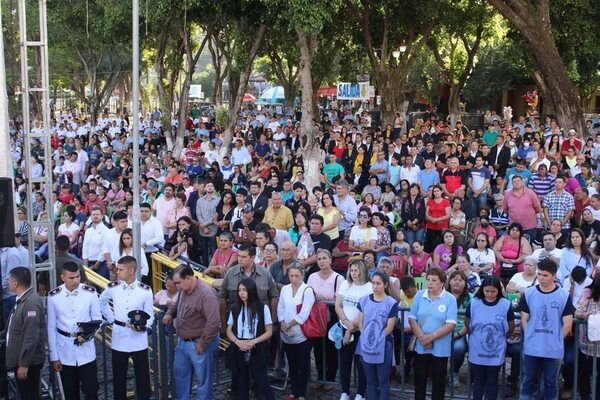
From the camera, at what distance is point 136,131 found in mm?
9508

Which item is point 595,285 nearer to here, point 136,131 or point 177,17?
point 136,131

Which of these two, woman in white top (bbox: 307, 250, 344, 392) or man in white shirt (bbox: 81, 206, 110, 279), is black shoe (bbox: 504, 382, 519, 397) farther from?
man in white shirt (bbox: 81, 206, 110, 279)

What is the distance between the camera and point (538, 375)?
7.23 metres

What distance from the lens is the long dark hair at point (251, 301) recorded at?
7324 mm

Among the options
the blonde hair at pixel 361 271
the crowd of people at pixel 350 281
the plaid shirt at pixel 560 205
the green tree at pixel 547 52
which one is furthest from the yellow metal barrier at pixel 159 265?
the green tree at pixel 547 52

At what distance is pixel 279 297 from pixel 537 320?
8.32 feet

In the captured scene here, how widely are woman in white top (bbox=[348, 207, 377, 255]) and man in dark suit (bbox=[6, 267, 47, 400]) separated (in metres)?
4.86

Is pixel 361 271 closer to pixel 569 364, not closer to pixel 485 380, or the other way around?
pixel 485 380

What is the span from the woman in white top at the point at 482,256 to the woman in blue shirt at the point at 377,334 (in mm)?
2949

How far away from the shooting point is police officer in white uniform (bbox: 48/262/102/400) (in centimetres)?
718

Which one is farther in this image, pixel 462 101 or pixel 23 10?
pixel 462 101

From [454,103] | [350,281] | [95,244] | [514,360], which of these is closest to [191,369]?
[350,281]

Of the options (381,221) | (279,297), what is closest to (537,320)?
(279,297)

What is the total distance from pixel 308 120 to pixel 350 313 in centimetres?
977
